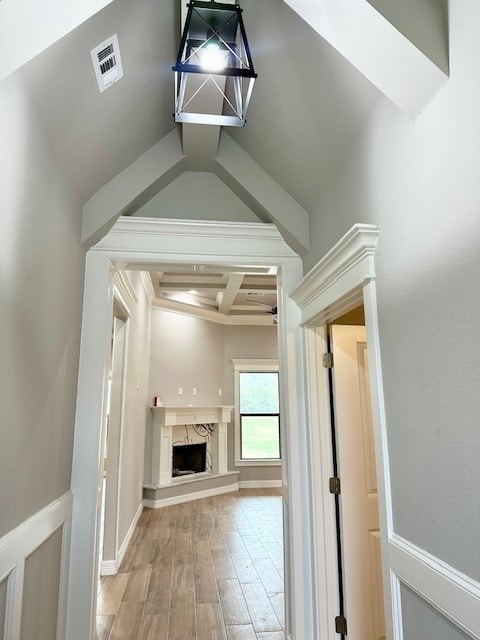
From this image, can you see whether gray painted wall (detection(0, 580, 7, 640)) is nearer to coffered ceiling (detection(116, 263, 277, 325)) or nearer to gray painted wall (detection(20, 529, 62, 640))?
gray painted wall (detection(20, 529, 62, 640))

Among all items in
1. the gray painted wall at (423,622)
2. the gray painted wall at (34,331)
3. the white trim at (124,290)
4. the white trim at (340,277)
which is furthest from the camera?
the white trim at (124,290)

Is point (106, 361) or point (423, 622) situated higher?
point (106, 361)

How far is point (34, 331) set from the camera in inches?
66.6

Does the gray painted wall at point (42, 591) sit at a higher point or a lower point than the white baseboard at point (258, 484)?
higher

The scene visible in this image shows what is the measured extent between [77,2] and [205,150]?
4.29 feet

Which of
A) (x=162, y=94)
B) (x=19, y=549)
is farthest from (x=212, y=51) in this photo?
(x=19, y=549)

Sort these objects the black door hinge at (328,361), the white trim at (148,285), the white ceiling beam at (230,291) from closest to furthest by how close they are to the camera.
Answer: the black door hinge at (328,361) → the white trim at (148,285) → the white ceiling beam at (230,291)

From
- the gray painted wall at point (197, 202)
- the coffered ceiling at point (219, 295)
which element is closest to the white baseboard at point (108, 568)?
the coffered ceiling at point (219, 295)

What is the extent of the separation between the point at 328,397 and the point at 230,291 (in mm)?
3856

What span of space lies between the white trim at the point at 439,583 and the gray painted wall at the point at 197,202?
2.11 metres

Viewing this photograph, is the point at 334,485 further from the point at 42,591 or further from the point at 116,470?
the point at 116,470

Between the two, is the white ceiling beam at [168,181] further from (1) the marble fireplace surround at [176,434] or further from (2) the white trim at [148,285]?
(1) the marble fireplace surround at [176,434]

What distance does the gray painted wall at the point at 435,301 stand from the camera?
1.12 meters

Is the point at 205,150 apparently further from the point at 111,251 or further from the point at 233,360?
the point at 233,360
